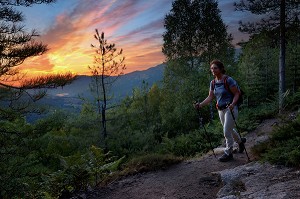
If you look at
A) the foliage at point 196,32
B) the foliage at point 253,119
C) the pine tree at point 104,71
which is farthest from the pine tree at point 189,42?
Answer: the foliage at point 253,119

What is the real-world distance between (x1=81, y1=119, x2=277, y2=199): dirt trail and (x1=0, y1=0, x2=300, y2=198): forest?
1.54 feet

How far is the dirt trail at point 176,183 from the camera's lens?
20.9 ft

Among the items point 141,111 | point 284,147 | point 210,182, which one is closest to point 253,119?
point 284,147

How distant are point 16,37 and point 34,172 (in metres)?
6.57

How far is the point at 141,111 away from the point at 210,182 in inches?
729

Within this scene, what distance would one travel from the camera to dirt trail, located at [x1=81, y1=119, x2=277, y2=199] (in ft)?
20.9

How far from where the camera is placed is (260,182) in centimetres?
536

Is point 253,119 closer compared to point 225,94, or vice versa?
point 225,94

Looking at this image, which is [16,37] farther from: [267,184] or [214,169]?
[267,184]

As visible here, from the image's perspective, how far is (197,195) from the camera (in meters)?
6.11

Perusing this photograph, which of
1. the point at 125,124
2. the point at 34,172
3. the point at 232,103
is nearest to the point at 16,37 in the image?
the point at 34,172

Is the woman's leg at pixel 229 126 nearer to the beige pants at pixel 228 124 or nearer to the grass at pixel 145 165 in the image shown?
the beige pants at pixel 228 124

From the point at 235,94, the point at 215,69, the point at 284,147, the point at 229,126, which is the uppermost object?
the point at 215,69

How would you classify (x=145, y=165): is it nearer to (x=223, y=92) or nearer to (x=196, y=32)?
(x=223, y=92)
